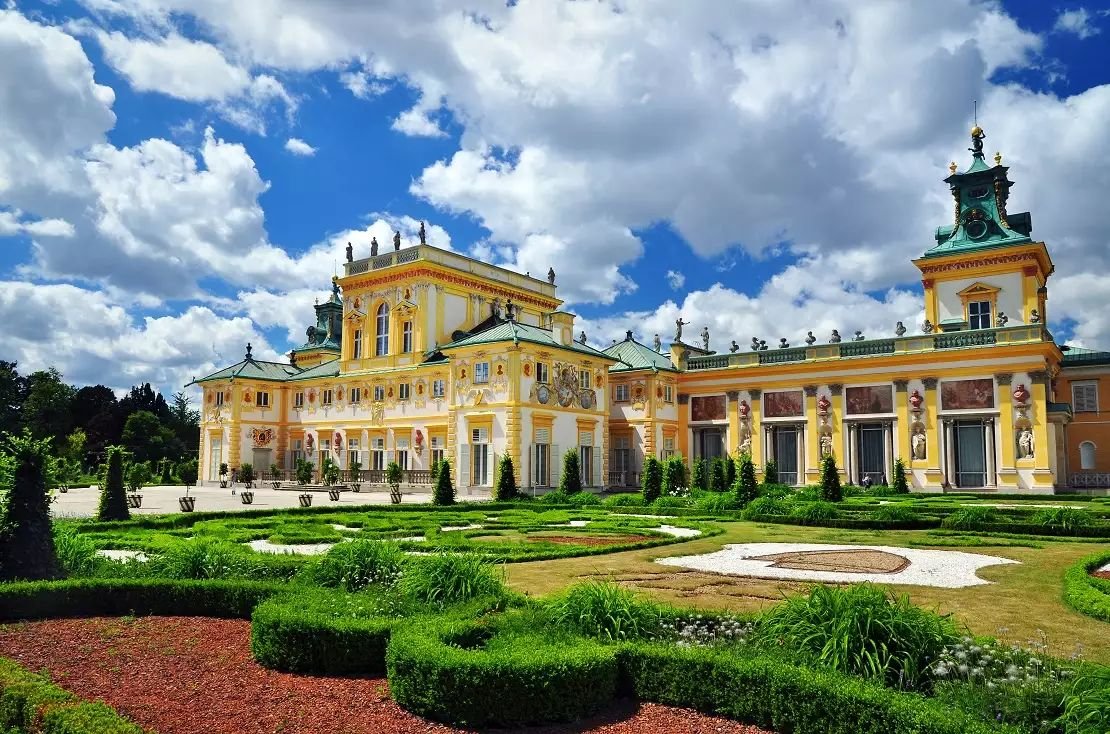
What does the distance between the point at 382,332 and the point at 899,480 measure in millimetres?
30800

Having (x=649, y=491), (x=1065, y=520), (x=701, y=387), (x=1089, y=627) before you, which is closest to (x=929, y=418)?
(x=701, y=387)

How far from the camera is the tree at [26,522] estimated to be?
416 inches

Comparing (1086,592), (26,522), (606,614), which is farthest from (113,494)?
(1086,592)

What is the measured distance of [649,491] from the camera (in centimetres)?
3275

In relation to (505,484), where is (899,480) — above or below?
below

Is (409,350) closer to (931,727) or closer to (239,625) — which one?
(239,625)

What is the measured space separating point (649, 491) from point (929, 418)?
17.6 meters

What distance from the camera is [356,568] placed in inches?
426

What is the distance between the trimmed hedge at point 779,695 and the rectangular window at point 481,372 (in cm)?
3503

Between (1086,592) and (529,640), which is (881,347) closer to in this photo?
(1086,592)

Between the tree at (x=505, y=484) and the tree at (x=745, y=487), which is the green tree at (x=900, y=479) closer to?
the tree at (x=745, y=487)

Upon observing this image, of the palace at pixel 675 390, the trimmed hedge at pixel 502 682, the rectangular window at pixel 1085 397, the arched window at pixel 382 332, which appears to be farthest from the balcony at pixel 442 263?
the trimmed hedge at pixel 502 682

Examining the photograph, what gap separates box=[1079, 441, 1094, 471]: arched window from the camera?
1806 inches

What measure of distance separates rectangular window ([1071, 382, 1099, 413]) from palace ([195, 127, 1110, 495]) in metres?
0.08
